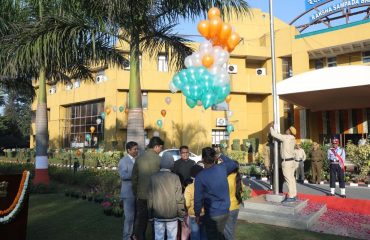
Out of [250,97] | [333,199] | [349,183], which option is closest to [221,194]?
[333,199]

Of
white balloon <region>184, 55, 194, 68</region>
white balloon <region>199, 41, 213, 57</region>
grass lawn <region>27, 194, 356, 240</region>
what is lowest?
grass lawn <region>27, 194, 356, 240</region>

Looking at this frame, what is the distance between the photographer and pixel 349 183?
1386 cm

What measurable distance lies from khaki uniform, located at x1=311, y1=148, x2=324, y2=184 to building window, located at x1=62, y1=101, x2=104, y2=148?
1929 cm

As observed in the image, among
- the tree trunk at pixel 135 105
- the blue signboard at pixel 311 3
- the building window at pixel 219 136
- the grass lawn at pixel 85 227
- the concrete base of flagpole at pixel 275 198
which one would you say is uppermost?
the blue signboard at pixel 311 3

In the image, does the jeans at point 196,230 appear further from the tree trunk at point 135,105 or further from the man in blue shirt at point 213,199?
the tree trunk at point 135,105

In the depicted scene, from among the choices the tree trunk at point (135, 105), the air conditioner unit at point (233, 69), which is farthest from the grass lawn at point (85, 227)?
the air conditioner unit at point (233, 69)

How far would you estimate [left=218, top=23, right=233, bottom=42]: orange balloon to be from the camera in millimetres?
9539

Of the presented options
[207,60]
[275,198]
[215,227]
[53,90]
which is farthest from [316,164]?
[53,90]

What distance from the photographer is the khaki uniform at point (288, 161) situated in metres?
8.21

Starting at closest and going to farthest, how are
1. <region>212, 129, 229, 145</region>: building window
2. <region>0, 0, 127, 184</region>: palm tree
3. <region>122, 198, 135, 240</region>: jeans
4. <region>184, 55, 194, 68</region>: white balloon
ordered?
<region>122, 198, 135, 240</region>: jeans, <region>0, 0, 127, 184</region>: palm tree, <region>184, 55, 194, 68</region>: white balloon, <region>212, 129, 229, 145</region>: building window

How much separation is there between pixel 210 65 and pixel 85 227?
5.68 m

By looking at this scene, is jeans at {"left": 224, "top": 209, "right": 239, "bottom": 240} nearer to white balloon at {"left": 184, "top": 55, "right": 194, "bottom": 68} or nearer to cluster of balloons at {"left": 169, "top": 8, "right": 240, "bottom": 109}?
cluster of balloons at {"left": 169, "top": 8, "right": 240, "bottom": 109}

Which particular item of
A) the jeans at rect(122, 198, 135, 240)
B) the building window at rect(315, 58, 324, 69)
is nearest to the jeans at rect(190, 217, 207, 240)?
the jeans at rect(122, 198, 135, 240)

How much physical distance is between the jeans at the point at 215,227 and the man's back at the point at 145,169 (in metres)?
1.45
